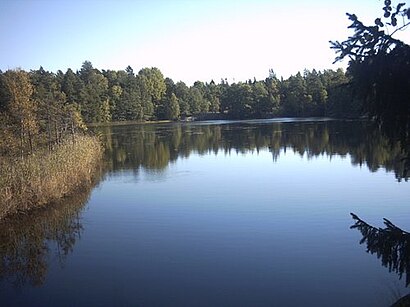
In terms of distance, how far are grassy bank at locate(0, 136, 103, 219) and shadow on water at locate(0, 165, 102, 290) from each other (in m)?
0.41

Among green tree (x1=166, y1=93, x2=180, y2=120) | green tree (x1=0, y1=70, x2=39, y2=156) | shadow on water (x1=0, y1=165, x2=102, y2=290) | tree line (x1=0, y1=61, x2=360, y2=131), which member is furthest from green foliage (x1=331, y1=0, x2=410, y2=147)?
green tree (x1=166, y1=93, x2=180, y2=120)

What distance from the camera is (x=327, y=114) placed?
7925 cm

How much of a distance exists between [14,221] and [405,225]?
1176 cm

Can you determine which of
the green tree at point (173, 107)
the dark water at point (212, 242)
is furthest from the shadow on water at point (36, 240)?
the green tree at point (173, 107)

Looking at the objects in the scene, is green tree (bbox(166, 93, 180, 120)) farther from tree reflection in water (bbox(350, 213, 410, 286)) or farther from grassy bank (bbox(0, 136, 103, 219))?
tree reflection in water (bbox(350, 213, 410, 286))

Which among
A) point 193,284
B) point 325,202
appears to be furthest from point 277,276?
point 325,202

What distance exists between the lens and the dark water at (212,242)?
8.11m

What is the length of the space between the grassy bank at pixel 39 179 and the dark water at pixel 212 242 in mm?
615

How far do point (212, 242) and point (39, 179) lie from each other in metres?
7.31

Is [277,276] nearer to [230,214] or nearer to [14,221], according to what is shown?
[230,214]

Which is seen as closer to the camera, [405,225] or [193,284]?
[193,284]

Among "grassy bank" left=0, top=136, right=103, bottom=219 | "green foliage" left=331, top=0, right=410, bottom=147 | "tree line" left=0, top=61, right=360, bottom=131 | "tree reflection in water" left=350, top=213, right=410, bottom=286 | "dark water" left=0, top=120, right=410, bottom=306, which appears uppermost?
"tree line" left=0, top=61, right=360, bottom=131

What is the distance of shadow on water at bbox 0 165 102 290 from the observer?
9.52 meters

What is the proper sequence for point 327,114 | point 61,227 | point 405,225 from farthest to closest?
point 327,114
point 61,227
point 405,225
